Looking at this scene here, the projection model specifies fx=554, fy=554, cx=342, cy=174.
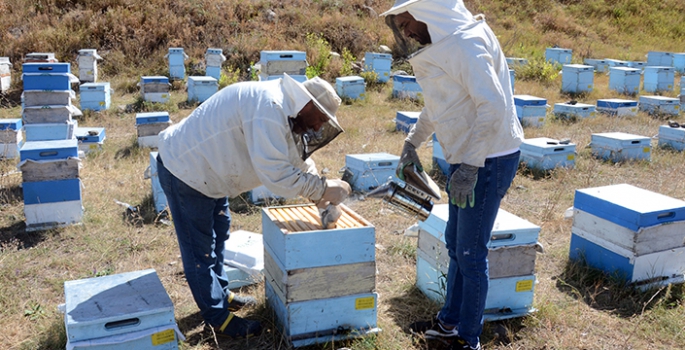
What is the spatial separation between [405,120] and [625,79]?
7008 millimetres

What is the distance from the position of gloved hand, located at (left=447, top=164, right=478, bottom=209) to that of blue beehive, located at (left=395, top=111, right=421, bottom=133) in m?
5.50

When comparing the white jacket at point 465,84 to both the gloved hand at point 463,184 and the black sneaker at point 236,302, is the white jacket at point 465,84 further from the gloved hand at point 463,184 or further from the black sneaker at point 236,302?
the black sneaker at point 236,302

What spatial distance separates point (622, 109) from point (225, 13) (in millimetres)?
11368

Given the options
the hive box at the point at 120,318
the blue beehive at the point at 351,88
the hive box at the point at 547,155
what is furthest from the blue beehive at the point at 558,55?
the hive box at the point at 120,318

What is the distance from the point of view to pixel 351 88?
11484mm

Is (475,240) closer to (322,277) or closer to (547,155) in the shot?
(322,277)

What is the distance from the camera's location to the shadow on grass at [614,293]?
3.68 meters

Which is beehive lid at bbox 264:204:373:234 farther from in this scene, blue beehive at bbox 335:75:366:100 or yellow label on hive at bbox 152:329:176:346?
blue beehive at bbox 335:75:366:100

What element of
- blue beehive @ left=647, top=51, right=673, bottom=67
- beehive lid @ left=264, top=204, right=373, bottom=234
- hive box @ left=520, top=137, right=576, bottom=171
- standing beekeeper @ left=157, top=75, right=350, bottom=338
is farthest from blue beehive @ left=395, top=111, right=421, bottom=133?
blue beehive @ left=647, top=51, right=673, bottom=67

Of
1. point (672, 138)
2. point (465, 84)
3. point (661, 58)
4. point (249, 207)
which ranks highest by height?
point (465, 84)

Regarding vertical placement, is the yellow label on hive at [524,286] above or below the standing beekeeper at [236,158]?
below

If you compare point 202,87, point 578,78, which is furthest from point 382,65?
point 202,87

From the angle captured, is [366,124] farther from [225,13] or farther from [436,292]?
[225,13]

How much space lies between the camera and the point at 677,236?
387 centimetres
